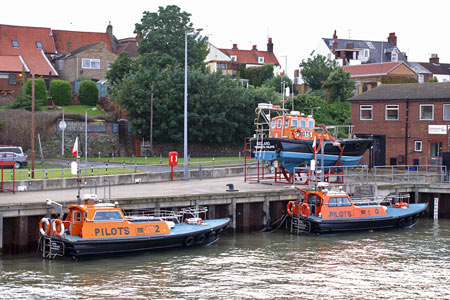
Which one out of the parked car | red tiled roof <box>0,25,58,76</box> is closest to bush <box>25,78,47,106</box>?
red tiled roof <box>0,25,58,76</box>

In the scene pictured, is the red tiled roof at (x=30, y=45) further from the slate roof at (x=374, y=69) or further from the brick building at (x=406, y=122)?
the brick building at (x=406, y=122)

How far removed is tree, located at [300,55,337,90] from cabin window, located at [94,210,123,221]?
187 ft

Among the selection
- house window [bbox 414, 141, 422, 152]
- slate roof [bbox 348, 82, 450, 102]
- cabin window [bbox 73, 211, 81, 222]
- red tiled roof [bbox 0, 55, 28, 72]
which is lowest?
cabin window [bbox 73, 211, 81, 222]

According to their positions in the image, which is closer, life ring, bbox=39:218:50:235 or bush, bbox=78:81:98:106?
life ring, bbox=39:218:50:235

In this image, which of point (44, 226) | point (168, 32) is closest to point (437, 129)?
point (44, 226)

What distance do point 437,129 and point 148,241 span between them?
25.0 meters

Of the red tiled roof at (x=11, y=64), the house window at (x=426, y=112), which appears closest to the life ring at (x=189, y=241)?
the house window at (x=426, y=112)

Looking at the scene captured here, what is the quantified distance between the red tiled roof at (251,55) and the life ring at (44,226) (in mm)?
72354

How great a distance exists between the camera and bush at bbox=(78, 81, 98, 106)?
217 feet

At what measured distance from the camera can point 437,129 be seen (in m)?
44.0

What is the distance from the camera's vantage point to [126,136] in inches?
2324

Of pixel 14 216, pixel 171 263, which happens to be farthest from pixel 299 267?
pixel 14 216

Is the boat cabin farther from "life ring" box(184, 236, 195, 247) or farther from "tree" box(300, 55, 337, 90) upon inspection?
"tree" box(300, 55, 337, 90)

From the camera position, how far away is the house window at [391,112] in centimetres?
4616
